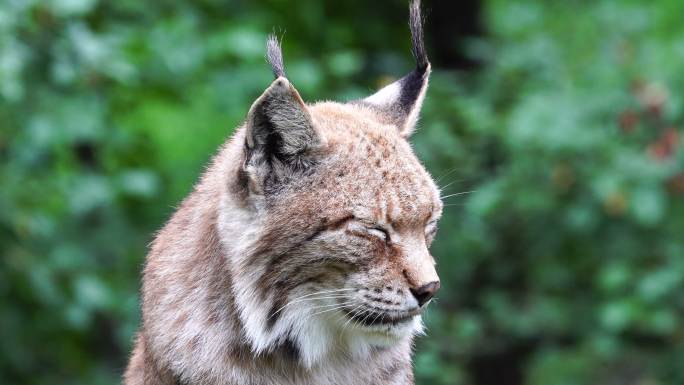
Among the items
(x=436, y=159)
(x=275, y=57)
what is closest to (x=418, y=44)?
(x=275, y=57)

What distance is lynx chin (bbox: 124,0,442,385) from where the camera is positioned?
400 cm

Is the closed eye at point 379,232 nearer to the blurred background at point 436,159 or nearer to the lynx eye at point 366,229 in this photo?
the lynx eye at point 366,229

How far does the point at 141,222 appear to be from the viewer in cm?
795

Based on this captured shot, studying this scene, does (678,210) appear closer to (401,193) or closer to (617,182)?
(617,182)

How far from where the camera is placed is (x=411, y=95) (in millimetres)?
4703

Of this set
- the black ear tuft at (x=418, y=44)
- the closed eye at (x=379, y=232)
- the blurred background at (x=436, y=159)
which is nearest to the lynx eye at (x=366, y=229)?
the closed eye at (x=379, y=232)

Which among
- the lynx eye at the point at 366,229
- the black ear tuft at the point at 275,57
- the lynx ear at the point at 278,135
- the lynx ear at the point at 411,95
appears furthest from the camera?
the lynx ear at the point at 411,95

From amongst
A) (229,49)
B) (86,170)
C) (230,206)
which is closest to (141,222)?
(86,170)

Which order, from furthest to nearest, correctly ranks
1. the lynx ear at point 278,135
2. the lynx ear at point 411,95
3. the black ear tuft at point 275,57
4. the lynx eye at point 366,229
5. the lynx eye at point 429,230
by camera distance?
the lynx ear at point 411,95 < the lynx eye at point 429,230 < the black ear tuft at point 275,57 < the lynx eye at point 366,229 < the lynx ear at point 278,135

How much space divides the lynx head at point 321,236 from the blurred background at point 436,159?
2330 mm

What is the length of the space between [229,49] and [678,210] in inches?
123

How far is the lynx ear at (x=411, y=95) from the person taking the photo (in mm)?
4602

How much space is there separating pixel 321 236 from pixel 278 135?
378 mm

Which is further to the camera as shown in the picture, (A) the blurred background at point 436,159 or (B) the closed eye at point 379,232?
(A) the blurred background at point 436,159
